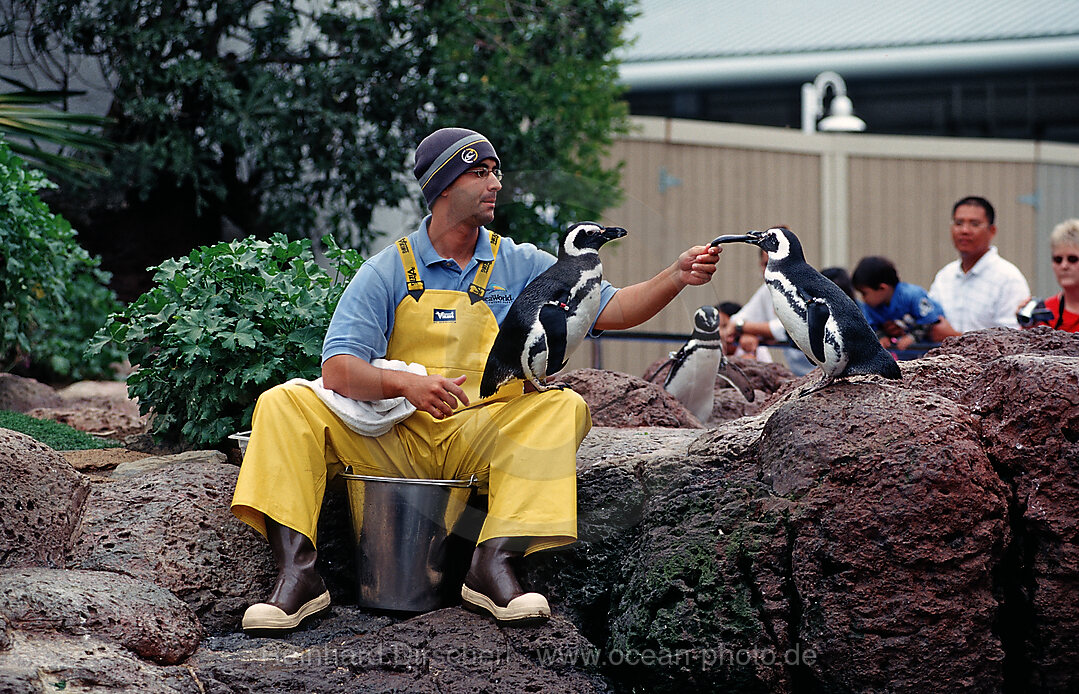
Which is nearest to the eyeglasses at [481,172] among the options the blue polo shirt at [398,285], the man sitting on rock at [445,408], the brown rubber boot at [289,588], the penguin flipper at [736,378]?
the man sitting on rock at [445,408]

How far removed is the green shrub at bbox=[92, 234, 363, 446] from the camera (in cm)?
435

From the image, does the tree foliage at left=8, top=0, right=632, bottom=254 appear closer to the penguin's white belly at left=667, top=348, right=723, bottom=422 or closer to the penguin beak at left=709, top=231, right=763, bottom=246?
the penguin's white belly at left=667, top=348, right=723, bottom=422

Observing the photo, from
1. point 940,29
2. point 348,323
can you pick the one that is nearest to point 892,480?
point 348,323

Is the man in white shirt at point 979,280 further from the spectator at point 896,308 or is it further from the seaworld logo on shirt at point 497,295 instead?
the seaworld logo on shirt at point 497,295

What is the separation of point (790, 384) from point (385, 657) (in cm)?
200

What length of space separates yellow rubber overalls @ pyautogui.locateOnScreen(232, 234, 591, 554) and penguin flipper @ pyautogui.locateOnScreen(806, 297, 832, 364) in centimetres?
73

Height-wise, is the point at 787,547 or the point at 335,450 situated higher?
the point at 335,450

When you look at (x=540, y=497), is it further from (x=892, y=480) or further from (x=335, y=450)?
(x=892, y=480)

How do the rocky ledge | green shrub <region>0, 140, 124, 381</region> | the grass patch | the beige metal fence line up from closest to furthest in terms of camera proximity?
the rocky ledge
the grass patch
green shrub <region>0, 140, 124, 381</region>
the beige metal fence

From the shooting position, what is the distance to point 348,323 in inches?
137

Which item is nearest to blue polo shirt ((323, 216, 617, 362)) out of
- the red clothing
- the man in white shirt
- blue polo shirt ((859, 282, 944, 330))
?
the red clothing

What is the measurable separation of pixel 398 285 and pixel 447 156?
45 centimetres

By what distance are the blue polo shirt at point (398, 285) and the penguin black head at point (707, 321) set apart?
212cm

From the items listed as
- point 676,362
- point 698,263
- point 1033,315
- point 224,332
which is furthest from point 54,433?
point 1033,315
